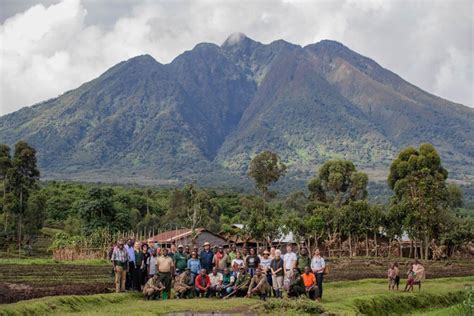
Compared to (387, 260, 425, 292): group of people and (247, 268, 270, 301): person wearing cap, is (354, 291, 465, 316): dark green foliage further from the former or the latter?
(247, 268, 270, 301): person wearing cap

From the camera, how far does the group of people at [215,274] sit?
21.9 metres

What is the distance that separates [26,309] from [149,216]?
193ft

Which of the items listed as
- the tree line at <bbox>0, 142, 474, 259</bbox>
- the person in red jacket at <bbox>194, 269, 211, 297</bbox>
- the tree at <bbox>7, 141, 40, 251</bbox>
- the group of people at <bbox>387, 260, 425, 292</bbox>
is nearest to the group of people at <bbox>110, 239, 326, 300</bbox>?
the person in red jacket at <bbox>194, 269, 211, 297</bbox>

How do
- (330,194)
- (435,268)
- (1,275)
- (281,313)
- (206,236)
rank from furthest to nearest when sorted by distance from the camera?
(330,194), (206,236), (435,268), (1,275), (281,313)

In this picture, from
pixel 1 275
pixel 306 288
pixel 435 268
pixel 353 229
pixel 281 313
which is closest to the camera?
pixel 281 313

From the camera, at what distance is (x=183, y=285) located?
869 inches

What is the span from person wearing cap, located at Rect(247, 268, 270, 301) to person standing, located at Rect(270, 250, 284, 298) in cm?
28

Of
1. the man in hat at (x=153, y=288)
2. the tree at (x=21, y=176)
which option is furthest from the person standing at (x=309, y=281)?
the tree at (x=21, y=176)

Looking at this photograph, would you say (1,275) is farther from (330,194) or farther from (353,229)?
(330,194)

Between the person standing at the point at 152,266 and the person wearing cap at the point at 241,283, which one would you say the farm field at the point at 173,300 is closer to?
the person standing at the point at 152,266

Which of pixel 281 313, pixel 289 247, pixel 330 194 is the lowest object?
pixel 281 313

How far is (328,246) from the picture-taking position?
2345 inches

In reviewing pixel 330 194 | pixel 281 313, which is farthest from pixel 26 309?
pixel 330 194

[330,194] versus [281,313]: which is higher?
[330,194]
